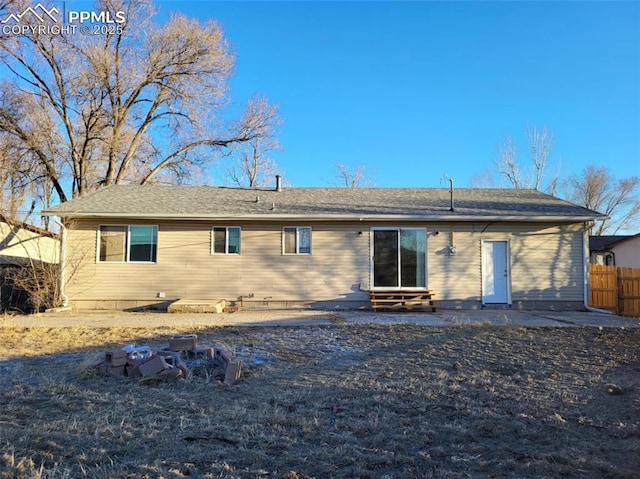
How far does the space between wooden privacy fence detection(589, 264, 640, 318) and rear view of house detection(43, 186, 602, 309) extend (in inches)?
27.6

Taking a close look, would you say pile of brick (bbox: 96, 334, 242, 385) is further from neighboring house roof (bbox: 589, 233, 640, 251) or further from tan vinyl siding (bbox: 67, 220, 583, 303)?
neighboring house roof (bbox: 589, 233, 640, 251)

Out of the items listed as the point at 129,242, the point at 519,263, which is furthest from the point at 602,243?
the point at 129,242

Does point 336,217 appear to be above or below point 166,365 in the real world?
above

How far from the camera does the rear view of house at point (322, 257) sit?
11.6 m

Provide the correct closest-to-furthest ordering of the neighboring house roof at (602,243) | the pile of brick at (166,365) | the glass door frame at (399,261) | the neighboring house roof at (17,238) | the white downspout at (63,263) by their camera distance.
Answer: the pile of brick at (166,365)
the white downspout at (63,263)
the glass door frame at (399,261)
the neighboring house roof at (17,238)
the neighboring house roof at (602,243)

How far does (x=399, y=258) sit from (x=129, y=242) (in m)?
7.80

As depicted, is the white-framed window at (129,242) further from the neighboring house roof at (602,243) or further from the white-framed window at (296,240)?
the neighboring house roof at (602,243)

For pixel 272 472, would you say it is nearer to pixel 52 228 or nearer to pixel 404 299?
pixel 404 299

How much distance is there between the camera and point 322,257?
38.3ft

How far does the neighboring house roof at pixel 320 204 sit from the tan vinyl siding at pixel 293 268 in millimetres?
424

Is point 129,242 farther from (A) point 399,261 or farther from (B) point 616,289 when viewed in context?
(B) point 616,289

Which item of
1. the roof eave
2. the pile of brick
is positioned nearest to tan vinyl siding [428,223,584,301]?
the roof eave

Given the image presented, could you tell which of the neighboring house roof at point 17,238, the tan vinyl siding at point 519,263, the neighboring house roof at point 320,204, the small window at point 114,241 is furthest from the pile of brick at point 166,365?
the neighboring house roof at point 17,238

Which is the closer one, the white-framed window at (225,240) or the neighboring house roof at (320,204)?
the neighboring house roof at (320,204)
